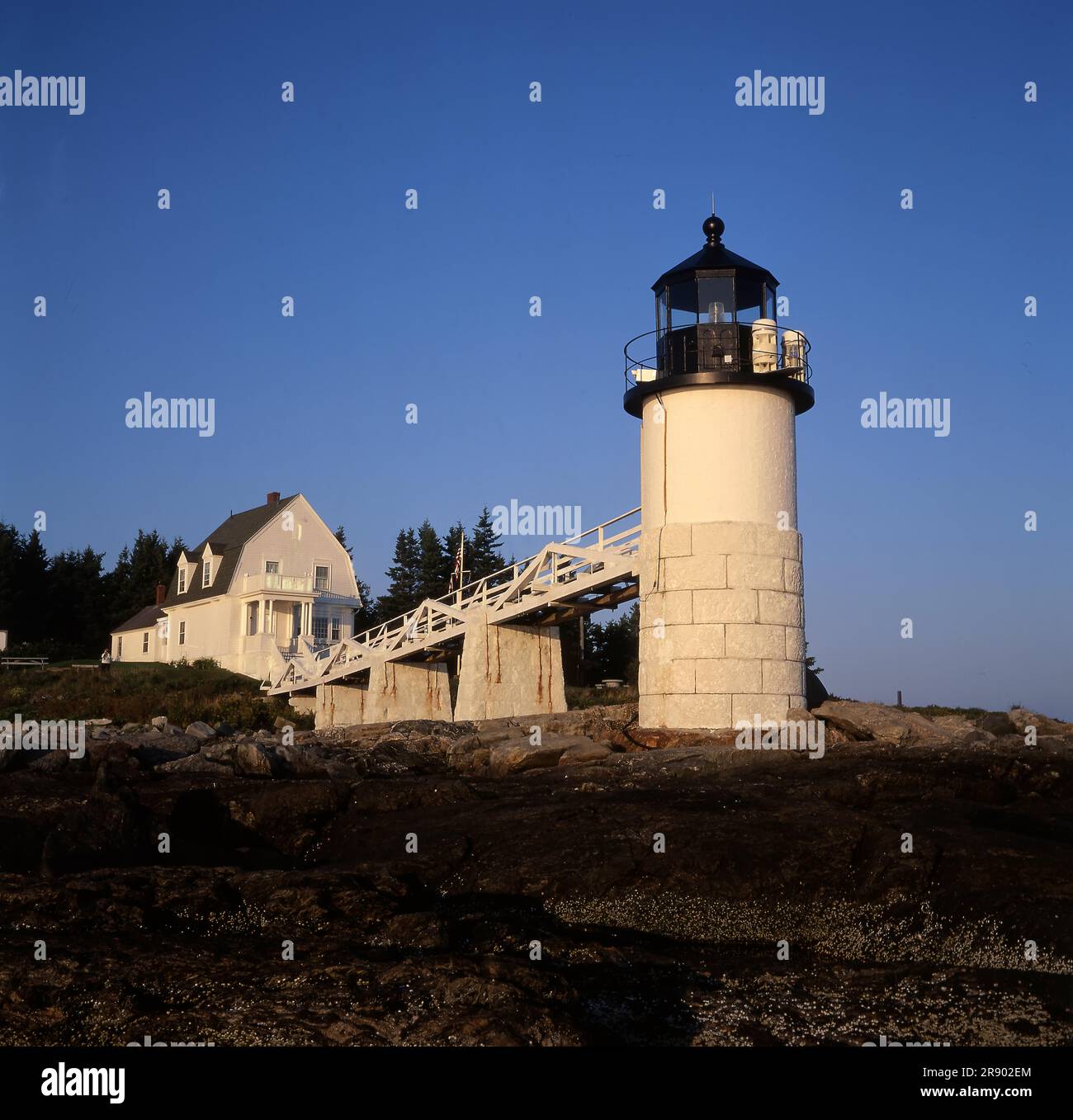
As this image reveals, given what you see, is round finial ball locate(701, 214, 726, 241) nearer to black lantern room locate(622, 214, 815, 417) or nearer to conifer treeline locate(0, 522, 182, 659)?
black lantern room locate(622, 214, 815, 417)

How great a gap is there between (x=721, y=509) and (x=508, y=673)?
831cm

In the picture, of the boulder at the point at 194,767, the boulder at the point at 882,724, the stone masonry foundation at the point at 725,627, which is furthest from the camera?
the stone masonry foundation at the point at 725,627

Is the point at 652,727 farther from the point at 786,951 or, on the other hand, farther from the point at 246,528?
the point at 246,528

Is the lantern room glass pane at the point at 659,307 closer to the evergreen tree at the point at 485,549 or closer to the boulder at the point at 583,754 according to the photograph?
the boulder at the point at 583,754

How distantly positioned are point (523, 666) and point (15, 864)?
1562 cm

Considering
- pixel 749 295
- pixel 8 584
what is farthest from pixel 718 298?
pixel 8 584

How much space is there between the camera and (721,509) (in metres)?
21.6

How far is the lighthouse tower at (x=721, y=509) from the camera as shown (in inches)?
840

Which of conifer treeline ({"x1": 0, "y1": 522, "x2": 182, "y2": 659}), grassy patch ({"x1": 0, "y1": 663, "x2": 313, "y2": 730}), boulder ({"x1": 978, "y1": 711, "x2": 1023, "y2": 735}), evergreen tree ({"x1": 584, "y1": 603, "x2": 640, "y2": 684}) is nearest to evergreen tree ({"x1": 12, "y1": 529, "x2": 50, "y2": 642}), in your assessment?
conifer treeline ({"x1": 0, "y1": 522, "x2": 182, "y2": 659})

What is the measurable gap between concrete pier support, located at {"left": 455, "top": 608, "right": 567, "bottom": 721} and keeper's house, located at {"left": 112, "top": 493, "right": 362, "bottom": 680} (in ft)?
60.0

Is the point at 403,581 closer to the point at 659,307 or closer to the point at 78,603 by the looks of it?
the point at 78,603

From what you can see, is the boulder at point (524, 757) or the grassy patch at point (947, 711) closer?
the boulder at point (524, 757)

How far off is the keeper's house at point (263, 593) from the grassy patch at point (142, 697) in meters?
2.18

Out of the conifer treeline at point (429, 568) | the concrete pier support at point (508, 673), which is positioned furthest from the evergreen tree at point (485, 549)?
the concrete pier support at point (508, 673)
